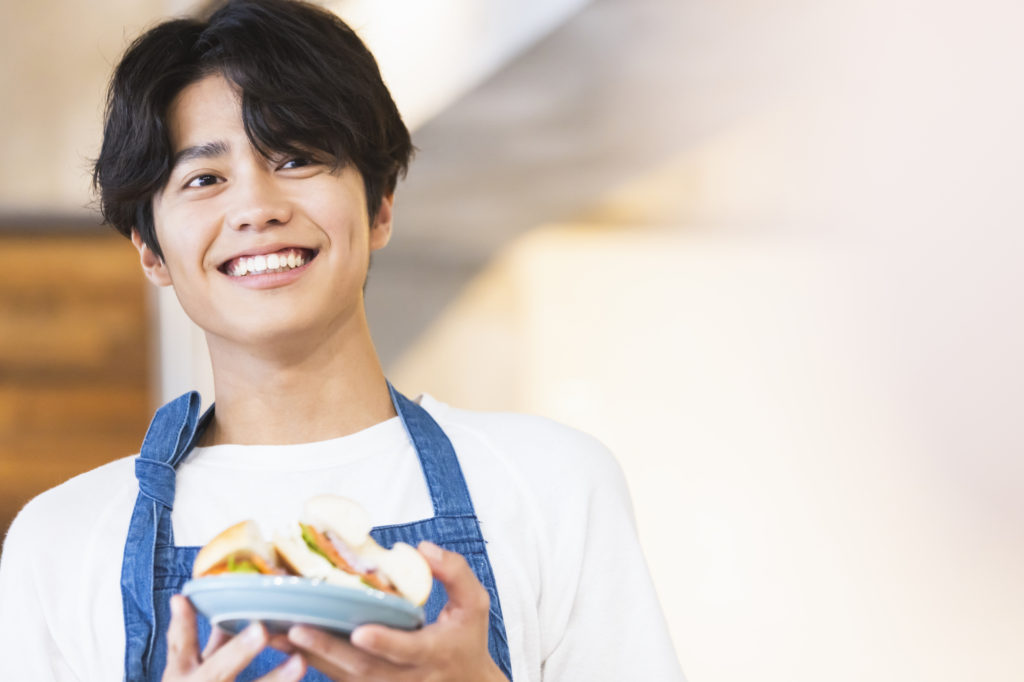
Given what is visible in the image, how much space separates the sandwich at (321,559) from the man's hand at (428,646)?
0.06 feet

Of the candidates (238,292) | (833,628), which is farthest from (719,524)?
(238,292)

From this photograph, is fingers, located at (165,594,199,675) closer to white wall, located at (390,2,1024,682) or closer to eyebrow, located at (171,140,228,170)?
eyebrow, located at (171,140,228,170)

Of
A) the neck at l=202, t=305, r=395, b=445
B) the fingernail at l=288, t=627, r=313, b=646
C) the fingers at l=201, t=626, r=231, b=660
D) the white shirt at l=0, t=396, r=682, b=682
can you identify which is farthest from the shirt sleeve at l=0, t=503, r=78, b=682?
the fingernail at l=288, t=627, r=313, b=646

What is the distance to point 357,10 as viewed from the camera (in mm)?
2412

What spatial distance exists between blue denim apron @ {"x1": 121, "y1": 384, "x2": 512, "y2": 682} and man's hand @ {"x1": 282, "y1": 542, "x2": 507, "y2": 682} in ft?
0.68

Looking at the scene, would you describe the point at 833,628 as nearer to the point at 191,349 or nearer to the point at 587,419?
the point at 587,419

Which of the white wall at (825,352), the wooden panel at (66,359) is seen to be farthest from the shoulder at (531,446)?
the wooden panel at (66,359)

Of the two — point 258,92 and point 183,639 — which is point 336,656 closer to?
Answer: point 183,639

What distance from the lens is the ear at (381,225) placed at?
4.13 feet

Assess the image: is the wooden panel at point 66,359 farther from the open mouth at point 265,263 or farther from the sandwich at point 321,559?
Answer: the sandwich at point 321,559

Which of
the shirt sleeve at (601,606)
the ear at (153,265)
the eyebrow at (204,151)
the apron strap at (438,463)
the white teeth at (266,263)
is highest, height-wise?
the eyebrow at (204,151)

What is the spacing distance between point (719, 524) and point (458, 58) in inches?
43.7

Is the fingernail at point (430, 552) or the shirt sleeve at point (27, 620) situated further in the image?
the shirt sleeve at point (27, 620)

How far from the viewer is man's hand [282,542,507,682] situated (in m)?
0.75
